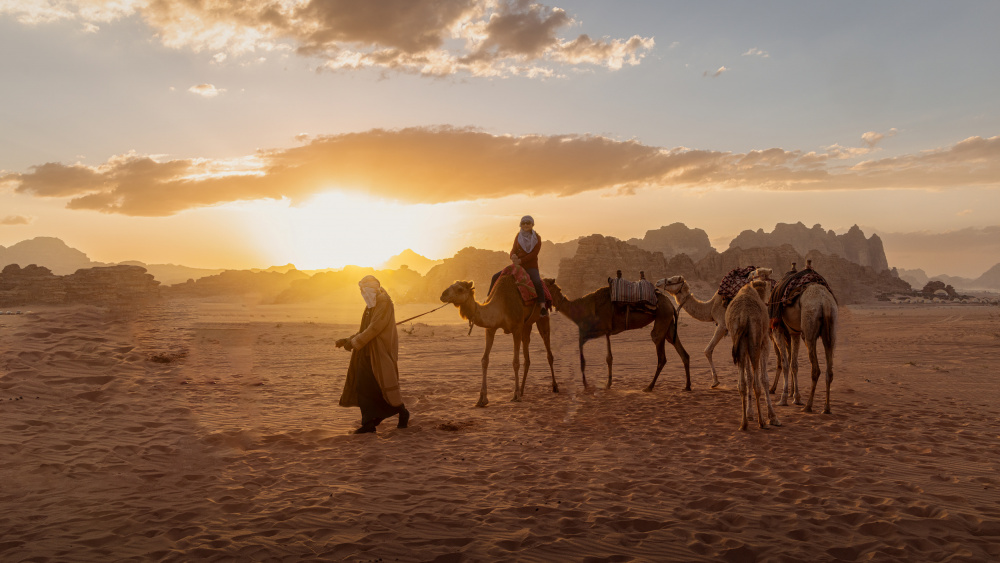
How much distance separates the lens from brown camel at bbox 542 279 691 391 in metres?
11.9

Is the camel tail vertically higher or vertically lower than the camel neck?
lower

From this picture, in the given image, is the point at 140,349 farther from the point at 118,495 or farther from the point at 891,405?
the point at 891,405

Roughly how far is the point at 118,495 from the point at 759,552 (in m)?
6.25

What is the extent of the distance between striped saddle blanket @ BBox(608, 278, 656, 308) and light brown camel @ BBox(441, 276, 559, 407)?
1.79m

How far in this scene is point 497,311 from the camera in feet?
34.5

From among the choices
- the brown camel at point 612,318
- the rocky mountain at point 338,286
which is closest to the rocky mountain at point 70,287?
the rocky mountain at point 338,286

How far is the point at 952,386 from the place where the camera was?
11805 millimetres

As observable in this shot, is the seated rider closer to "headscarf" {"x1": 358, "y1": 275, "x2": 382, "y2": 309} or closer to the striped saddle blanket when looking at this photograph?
the striped saddle blanket

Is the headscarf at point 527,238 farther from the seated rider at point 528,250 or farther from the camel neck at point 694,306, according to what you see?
the camel neck at point 694,306

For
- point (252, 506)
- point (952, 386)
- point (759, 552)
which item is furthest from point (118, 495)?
point (952, 386)

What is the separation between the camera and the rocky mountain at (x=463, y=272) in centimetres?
7425

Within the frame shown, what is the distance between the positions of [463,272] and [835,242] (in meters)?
109

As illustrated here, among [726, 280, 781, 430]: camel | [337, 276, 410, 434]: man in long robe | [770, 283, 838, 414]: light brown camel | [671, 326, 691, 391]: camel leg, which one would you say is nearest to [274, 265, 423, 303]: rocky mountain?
[671, 326, 691, 391]: camel leg

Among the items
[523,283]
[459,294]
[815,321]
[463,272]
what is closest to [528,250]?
[523,283]
